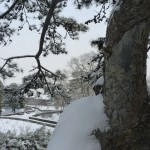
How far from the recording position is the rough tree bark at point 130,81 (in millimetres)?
1944

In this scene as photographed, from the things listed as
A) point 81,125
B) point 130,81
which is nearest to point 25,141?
point 81,125

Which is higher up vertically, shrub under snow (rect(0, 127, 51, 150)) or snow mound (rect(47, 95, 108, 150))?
snow mound (rect(47, 95, 108, 150))

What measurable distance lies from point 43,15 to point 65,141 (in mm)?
5693

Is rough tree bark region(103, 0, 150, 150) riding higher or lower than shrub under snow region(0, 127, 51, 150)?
higher

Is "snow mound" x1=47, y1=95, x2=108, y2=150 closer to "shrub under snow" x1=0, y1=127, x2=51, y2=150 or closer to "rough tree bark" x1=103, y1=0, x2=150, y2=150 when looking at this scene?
"rough tree bark" x1=103, y1=0, x2=150, y2=150

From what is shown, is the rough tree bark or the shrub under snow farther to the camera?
the shrub under snow

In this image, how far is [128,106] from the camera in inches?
77.4

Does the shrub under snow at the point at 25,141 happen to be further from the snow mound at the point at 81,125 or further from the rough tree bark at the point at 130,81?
the rough tree bark at the point at 130,81

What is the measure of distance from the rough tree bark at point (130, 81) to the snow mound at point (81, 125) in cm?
9

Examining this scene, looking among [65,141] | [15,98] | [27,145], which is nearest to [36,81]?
[15,98]

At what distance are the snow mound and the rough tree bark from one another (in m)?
0.09

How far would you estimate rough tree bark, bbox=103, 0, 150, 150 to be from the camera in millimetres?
1944

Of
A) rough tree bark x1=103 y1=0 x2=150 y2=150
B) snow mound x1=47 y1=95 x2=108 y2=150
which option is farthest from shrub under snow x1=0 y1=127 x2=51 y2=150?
rough tree bark x1=103 y1=0 x2=150 y2=150

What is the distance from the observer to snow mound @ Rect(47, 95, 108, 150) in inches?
77.5
